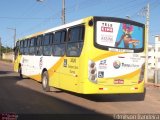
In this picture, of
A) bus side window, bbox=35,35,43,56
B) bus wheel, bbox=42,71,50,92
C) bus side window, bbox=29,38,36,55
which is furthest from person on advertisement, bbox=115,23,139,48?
bus side window, bbox=29,38,36,55

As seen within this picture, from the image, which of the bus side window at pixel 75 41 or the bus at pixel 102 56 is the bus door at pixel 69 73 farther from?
the bus side window at pixel 75 41

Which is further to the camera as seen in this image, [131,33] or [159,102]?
[159,102]

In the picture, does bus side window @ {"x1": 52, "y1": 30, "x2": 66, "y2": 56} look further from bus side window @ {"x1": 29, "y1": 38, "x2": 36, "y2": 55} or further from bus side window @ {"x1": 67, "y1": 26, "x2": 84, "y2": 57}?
bus side window @ {"x1": 29, "y1": 38, "x2": 36, "y2": 55}

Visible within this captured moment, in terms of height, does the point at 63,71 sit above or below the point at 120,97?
above

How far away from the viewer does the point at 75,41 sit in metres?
13.5

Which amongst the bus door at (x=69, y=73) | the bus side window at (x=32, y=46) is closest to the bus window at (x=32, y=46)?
the bus side window at (x=32, y=46)

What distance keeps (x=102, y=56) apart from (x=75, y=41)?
133 centimetres

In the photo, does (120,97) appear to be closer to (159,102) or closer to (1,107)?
(159,102)

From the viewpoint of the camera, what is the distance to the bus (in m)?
12.6

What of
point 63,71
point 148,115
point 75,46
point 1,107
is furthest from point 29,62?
point 148,115

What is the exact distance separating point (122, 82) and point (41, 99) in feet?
10.3

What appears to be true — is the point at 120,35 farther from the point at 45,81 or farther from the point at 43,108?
the point at 45,81

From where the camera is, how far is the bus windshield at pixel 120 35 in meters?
12.8

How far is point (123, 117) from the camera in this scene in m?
10.4
